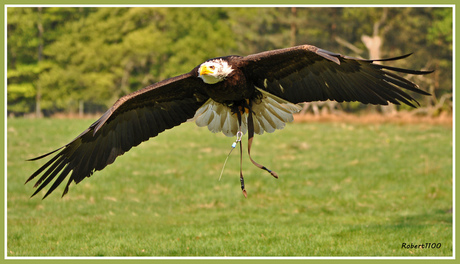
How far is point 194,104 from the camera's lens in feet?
26.1

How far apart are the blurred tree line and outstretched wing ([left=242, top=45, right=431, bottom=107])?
27.9 m

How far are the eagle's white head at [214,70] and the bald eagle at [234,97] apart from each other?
0.04ft

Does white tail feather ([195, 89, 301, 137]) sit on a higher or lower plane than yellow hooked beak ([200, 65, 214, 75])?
lower

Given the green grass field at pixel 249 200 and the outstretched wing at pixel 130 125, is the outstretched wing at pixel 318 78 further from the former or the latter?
the green grass field at pixel 249 200

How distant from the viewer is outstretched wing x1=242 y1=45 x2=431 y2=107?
6.57 m

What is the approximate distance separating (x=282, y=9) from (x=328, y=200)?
26.8m

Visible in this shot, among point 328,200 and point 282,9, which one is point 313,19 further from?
point 328,200

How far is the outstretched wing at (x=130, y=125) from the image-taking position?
25.2 ft

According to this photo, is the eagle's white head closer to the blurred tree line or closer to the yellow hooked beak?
the yellow hooked beak

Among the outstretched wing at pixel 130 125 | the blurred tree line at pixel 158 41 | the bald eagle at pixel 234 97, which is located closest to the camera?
the bald eagle at pixel 234 97

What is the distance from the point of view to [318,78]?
7.14 metres

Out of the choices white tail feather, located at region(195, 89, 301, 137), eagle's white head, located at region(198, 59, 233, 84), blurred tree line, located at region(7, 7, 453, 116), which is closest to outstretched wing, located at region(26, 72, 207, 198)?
white tail feather, located at region(195, 89, 301, 137)

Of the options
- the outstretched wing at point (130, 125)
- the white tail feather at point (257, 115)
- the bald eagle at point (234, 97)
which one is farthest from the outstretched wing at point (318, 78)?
the outstretched wing at point (130, 125)

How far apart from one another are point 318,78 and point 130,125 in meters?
2.57
